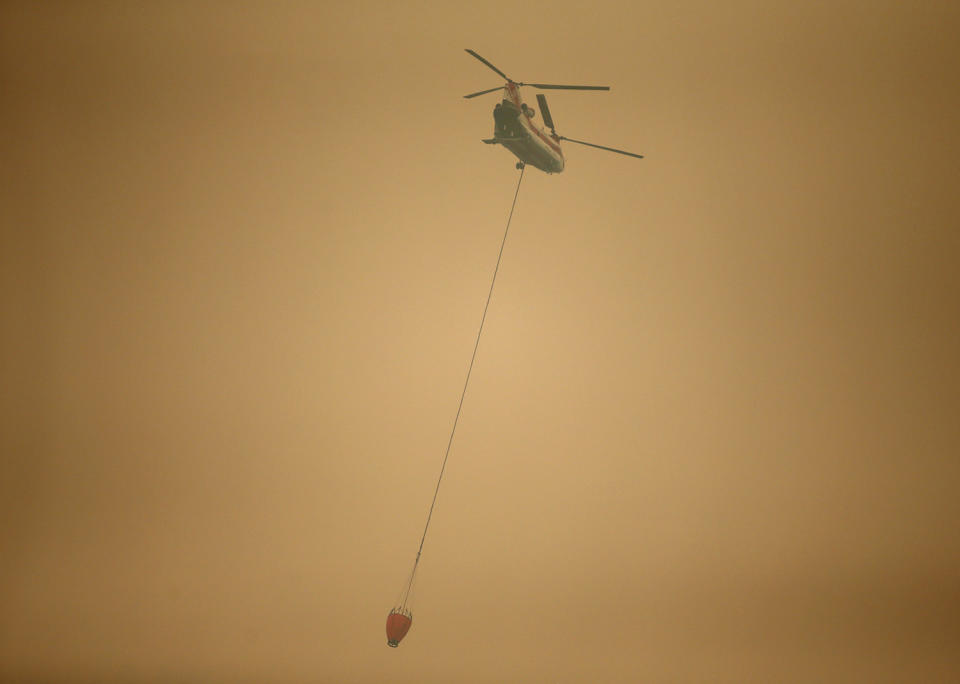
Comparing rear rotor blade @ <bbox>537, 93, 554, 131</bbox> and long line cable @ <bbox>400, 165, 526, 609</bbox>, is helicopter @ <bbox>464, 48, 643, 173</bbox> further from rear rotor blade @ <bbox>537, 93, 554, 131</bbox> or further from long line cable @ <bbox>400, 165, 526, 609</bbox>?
long line cable @ <bbox>400, 165, 526, 609</bbox>

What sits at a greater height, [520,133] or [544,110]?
[544,110]

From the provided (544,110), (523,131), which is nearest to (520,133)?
(523,131)

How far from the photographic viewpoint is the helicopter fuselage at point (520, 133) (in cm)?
239

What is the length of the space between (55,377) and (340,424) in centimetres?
124

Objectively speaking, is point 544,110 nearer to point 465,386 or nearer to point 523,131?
point 523,131

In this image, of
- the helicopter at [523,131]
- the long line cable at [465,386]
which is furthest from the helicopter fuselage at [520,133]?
the long line cable at [465,386]

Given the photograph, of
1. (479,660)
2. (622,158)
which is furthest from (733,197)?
(479,660)

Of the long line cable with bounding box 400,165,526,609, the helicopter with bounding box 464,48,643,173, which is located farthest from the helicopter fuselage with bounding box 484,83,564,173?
the long line cable with bounding box 400,165,526,609

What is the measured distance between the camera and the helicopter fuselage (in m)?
2.39

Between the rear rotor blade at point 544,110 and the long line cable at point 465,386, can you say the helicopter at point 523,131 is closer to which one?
the rear rotor blade at point 544,110

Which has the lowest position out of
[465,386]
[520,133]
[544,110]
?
[465,386]

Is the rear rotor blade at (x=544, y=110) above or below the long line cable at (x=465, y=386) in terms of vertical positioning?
above

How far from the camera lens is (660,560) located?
9.36 feet

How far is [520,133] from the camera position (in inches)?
94.7
